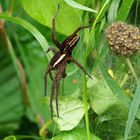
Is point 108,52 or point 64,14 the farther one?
point 64,14

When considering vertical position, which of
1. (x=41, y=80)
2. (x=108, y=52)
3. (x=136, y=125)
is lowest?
(x=41, y=80)

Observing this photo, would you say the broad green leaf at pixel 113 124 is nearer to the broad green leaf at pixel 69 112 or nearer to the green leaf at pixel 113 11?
the broad green leaf at pixel 69 112

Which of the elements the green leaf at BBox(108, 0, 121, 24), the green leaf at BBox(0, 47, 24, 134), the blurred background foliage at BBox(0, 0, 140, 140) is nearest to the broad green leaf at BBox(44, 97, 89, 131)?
the blurred background foliage at BBox(0, 0, 140, 140)

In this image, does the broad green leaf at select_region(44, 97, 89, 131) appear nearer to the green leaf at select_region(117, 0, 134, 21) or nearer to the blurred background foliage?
the blurred background foliage

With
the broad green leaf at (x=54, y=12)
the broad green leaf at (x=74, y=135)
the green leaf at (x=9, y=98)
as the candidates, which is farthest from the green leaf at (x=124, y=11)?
the green leaf at (x=9, y=98)

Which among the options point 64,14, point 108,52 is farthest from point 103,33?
point 64,14

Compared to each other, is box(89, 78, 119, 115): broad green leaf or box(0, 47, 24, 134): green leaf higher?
box(89, 78, 119, 115): broad green leaf

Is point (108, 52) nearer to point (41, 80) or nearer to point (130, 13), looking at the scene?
point (130, 13)

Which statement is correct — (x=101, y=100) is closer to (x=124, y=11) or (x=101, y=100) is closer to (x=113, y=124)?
(x=113, y=124)

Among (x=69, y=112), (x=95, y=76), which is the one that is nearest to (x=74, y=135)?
(x=69, y=112)
